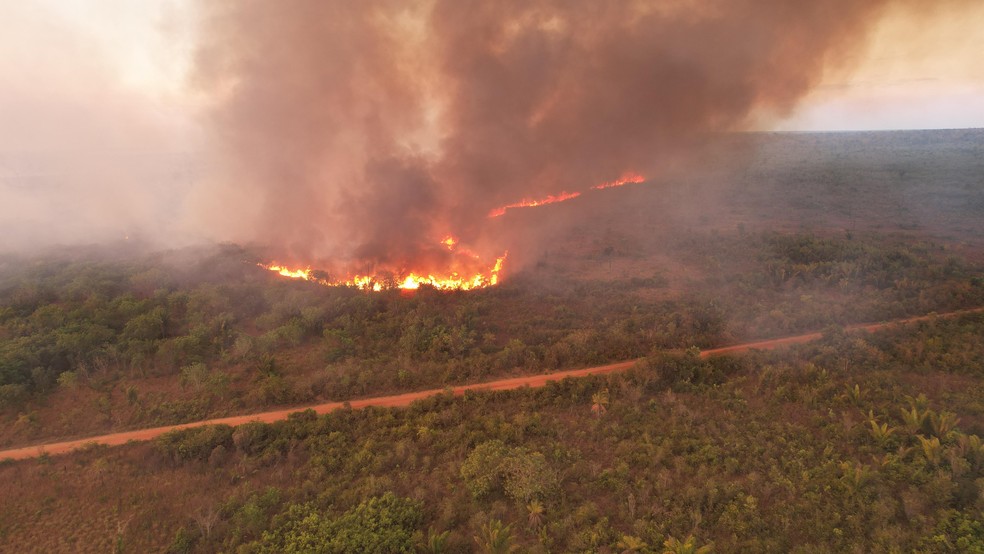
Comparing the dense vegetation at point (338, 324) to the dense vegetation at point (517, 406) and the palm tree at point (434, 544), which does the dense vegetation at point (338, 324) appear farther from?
the palm tree at point (434, 544)

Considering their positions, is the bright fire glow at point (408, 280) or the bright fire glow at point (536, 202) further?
the bright fire glow at point (536, 202)

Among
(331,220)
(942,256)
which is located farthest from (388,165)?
(942,256)

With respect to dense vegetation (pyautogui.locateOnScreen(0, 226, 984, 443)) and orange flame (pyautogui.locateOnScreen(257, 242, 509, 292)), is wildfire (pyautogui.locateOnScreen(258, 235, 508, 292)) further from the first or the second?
dense vegetation (pyautogui.locateOnScreen(0, 226, 984, 443))

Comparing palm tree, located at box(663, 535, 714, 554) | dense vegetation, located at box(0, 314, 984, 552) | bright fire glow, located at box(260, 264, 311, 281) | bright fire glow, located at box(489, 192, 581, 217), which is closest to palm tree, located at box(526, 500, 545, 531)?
dense vegetation, located at box(0, 314, 984, 552)

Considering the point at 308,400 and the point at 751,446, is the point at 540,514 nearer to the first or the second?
the point at 751,446


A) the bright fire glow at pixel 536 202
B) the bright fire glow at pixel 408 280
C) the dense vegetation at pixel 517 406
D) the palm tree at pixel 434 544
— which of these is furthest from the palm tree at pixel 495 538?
the bright fire glow at pixel 536 202
